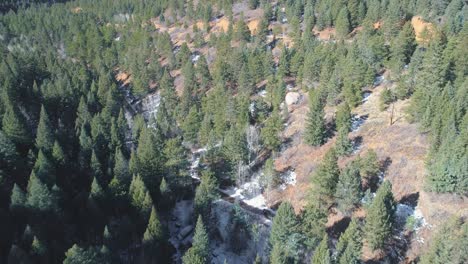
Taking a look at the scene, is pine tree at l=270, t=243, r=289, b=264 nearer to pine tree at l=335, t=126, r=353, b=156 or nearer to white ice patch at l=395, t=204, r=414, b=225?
white ice patch at l=395, t=204, r=414, b=225

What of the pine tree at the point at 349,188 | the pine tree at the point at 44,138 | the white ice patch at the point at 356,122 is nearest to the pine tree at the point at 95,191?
the pine tree at the point at 44,138

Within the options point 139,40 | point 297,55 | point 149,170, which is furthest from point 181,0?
point 149,170

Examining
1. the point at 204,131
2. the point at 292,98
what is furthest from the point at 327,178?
the point at 292,98

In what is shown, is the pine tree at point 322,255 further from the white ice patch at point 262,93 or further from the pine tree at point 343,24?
the pine tree at point 343,24

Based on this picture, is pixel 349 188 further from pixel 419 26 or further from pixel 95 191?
pixel 419 26

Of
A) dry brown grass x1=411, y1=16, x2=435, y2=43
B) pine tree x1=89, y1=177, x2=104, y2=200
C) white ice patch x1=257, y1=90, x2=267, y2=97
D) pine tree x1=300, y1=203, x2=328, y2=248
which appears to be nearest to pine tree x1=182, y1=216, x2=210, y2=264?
pine tree x1=300, y1=203, x2=328, y2=248

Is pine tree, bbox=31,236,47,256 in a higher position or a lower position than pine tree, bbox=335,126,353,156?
higher
